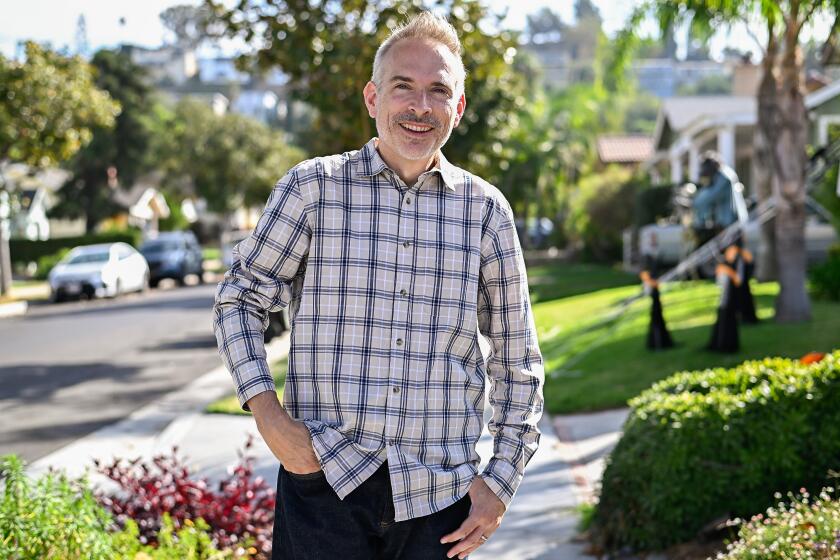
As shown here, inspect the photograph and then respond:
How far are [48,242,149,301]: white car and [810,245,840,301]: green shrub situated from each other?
19113mm

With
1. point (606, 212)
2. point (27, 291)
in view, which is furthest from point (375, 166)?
point (27, 291)

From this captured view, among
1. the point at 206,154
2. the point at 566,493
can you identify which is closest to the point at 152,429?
the point at 566,493

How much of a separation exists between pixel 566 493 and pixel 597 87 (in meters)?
8.95

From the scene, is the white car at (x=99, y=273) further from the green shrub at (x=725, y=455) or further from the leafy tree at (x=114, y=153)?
the green shrub at (x=725, y=455)

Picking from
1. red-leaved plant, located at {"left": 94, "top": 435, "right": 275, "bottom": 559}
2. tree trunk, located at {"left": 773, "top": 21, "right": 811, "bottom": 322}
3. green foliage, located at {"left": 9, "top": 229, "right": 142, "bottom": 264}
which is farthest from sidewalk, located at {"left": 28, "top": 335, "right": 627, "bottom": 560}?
green foliage, located at {"left": 9, "top": 229, "right": 142, "bottom": 264}

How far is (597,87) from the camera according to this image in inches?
578

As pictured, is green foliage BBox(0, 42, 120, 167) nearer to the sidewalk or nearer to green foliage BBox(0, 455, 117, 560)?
the sidewalk

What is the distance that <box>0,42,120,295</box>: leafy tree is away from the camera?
1027 inches

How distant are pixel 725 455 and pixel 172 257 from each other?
103ft

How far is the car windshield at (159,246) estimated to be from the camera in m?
35.1

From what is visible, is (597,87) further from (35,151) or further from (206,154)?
(206,154)

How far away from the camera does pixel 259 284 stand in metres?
2.70

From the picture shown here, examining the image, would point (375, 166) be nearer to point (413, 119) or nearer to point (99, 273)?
point (413, 119)

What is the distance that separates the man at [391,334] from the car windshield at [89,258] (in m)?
27.8
